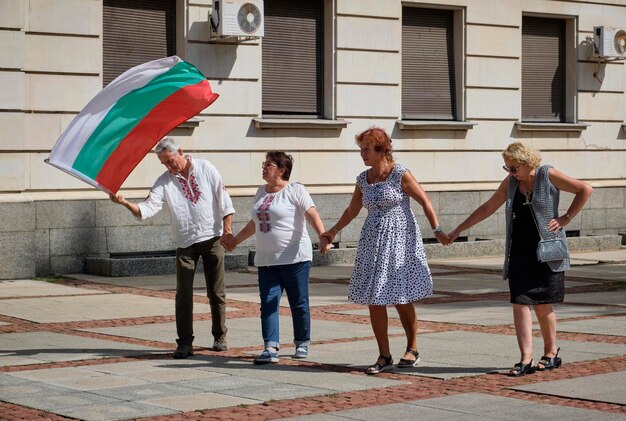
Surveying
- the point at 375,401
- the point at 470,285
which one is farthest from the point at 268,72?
the point at 375,401

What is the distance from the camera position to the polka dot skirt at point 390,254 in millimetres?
9359

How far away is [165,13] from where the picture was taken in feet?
63.2

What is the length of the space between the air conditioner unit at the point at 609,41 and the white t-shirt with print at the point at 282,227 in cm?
1508

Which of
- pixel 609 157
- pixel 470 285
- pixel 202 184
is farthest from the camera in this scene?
pixel 609 157

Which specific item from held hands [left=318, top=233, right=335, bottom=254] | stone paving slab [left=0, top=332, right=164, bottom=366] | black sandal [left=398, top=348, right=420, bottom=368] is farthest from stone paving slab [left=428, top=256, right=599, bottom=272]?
black sandal [left=398, top=348, right=420, bottom=368]

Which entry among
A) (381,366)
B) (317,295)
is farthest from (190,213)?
(317,295)

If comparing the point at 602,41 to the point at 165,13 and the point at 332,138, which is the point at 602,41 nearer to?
the point at 332,138

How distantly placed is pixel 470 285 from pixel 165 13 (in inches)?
246

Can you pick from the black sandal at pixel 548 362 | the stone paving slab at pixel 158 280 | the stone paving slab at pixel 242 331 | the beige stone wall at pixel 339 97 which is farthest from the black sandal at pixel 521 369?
the beige stone wall at pixel 339 97

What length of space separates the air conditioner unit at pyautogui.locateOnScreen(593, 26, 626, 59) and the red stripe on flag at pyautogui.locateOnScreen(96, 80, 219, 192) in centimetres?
1498

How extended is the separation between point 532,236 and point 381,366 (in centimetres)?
142

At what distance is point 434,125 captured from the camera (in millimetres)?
21938

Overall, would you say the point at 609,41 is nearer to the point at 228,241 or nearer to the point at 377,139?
the point at 228,241

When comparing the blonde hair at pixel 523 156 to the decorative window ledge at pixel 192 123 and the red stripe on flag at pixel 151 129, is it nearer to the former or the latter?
the red stripe on flag at pixel 151 129
